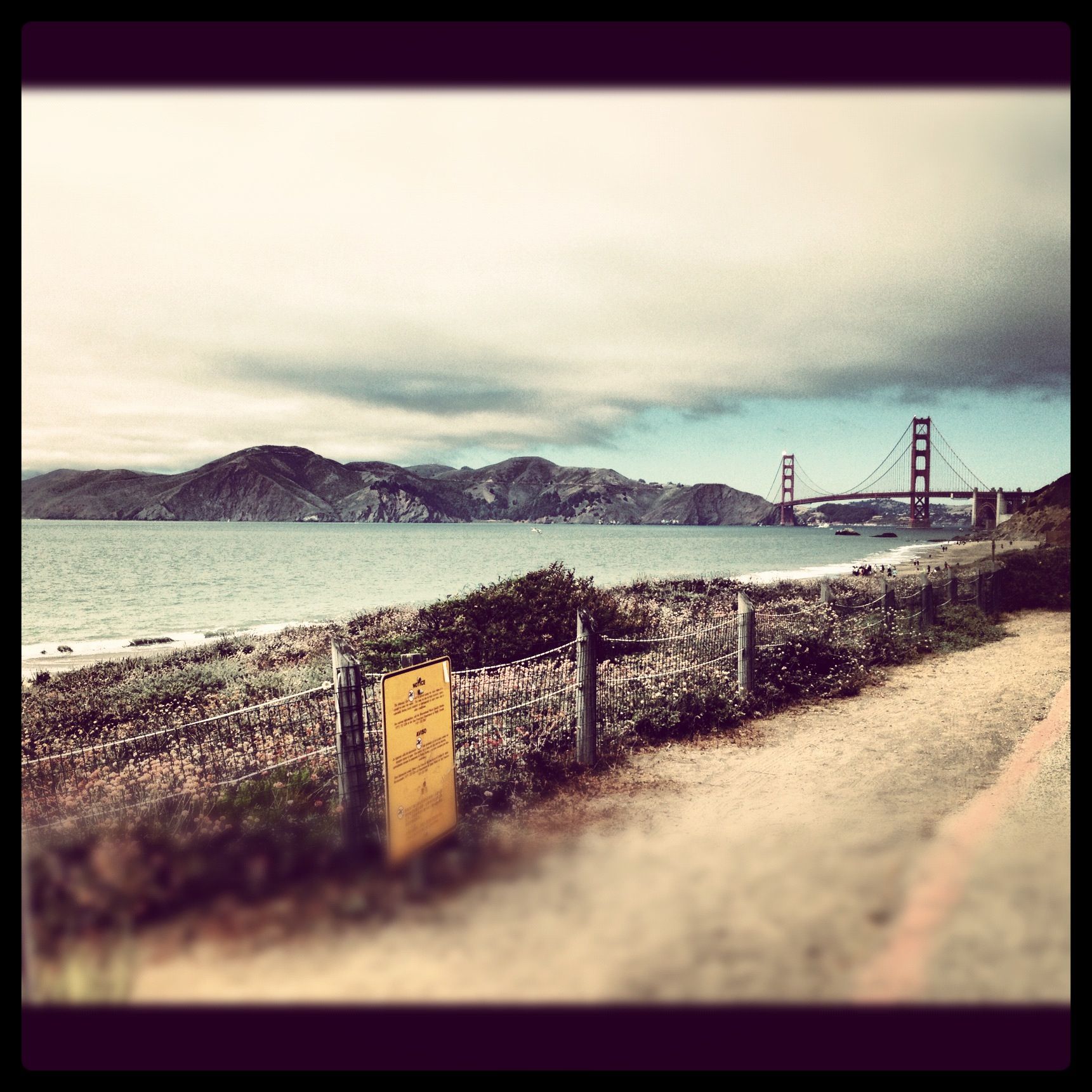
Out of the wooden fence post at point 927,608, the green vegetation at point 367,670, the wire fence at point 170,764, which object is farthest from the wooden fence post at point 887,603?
the wire fence at point 170,764

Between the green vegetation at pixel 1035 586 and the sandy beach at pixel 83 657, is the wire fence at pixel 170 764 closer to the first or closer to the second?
the sandy beach at pixel 83 657

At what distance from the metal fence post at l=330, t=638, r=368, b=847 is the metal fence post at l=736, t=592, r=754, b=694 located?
5752mm

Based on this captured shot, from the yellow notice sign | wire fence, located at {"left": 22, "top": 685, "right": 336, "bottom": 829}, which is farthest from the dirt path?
wire fence, located at {"left": 22, "top": 685, "right": 336, "bottom": 829}

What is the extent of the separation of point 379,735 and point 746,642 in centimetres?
481

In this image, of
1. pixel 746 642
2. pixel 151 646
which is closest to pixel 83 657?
pixel 151 646

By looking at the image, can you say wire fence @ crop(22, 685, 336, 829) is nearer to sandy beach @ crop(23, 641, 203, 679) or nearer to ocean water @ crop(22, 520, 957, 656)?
sandy beach @ crop(23, 641, 203, 679)

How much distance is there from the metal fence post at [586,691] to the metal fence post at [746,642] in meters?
2.94

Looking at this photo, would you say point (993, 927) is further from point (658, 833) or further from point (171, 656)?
point (171, 656)

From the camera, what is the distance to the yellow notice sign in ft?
14.7

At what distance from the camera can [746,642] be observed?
9.19 meters

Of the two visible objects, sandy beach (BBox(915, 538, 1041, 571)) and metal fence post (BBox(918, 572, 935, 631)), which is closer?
metal fence post (BBox(918, 572, 935, 631))

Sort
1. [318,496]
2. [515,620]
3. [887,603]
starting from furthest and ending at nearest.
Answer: [318,496] → [887,603] → [515,620]

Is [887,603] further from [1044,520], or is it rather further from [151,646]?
[151,646]

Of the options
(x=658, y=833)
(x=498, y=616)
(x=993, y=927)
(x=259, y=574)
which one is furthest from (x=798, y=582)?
(x=259, y=574)
